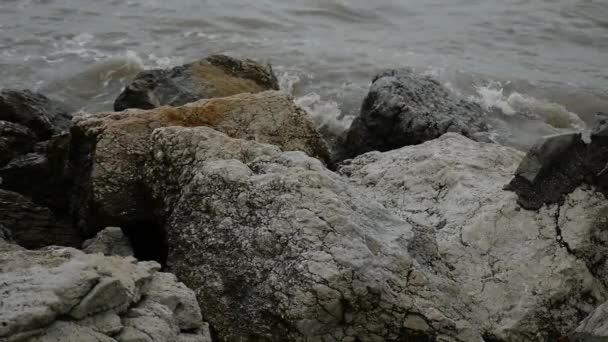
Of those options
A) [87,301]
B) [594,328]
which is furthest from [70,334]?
[594,328]

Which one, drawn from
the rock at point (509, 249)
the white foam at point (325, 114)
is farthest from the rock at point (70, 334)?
the white foam at point (325, 114)

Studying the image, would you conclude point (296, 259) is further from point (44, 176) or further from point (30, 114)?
point (30, 114)

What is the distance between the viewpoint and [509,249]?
452 cm

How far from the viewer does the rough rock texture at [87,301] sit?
2973mm

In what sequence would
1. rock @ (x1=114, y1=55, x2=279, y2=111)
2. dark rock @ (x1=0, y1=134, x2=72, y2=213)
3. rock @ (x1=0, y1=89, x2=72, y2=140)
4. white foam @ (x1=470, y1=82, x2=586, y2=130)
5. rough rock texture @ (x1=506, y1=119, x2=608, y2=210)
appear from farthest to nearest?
white foam @ (x1=470, y1=82, x2=586, y2=130) < rock @ (x1=0, y1=89, x2=72, y2=140) < rock @ (x1=114, y1=55, x2=279, y2=111) < dark rock @ (x1=0, y1=134, x2=72, y2=213) < rough rock texture @ (x1=506, y1=119, x2=608, y2=210)

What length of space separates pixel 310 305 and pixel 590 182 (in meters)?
2.12

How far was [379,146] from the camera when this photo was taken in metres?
7.32

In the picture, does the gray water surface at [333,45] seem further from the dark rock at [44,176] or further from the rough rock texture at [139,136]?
the rough rock texture at [139,136]

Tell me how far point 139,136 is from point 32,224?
3.83 ft

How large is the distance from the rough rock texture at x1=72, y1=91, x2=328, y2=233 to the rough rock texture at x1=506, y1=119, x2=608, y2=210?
1.96 metres

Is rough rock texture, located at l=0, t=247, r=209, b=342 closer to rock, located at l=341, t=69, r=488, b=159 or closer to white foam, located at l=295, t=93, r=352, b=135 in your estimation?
rock, located at l=341, t=69, r=488, b=159

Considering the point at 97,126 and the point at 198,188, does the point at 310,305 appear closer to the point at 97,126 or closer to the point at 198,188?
the point at 198,188

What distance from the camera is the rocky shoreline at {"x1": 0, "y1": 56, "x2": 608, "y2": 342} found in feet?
11.5

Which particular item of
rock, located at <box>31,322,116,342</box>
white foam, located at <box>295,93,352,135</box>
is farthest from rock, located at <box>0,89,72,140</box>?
rock, located at <box>31,322,116,342</box>
